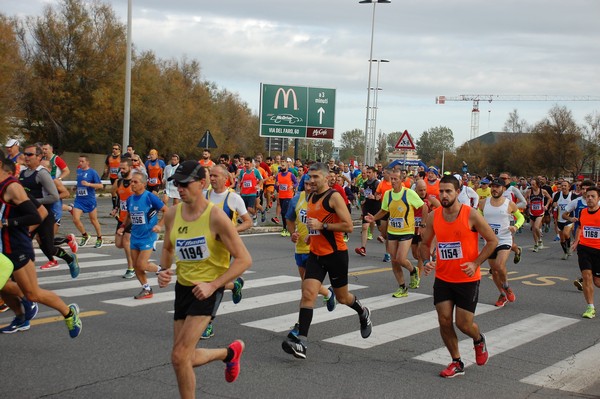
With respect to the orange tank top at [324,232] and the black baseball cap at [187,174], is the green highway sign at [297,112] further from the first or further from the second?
the black baseball cap at [187,174]

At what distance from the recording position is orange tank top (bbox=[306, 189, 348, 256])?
319 inches

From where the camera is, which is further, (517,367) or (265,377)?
(517,367)

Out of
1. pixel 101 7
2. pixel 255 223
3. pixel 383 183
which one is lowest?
pixel 255 223

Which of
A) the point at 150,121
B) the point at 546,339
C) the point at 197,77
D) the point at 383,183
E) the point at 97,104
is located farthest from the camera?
the point at 197,77

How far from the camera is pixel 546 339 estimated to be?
30.5ft

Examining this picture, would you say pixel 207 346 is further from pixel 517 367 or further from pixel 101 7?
pixel 101 7

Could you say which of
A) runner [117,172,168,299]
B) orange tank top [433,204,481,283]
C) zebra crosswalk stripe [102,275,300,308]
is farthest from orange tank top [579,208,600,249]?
runner [117,172,168,299]

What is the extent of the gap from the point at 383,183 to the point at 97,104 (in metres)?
28.1

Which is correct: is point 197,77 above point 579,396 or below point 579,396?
above

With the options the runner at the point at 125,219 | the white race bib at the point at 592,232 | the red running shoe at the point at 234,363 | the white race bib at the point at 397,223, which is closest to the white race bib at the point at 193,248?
the red running shoe at the point at 234,363

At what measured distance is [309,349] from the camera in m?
8.17

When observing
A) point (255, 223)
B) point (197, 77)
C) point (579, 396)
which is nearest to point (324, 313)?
point (579, 396)

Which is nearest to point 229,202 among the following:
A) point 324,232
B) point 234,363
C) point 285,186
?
point 324,232

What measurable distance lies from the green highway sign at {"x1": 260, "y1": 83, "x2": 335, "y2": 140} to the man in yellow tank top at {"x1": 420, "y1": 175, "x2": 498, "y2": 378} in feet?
87.1
